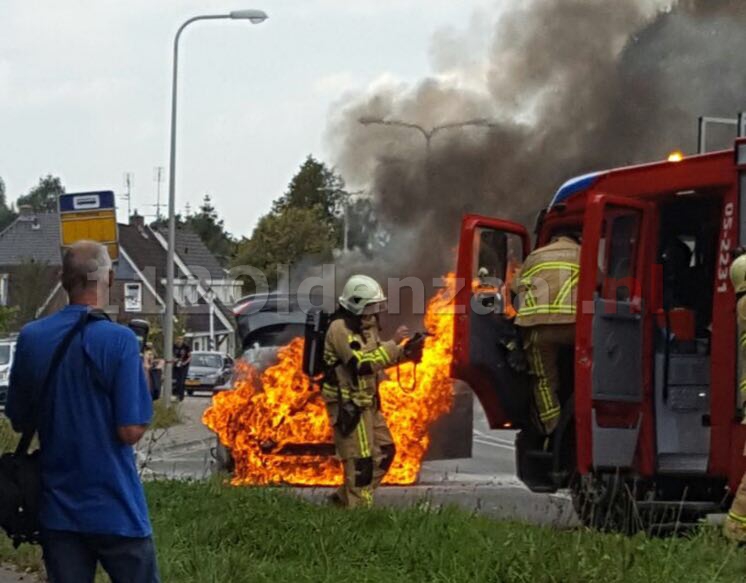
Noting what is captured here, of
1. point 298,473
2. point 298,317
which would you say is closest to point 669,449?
point 298,473

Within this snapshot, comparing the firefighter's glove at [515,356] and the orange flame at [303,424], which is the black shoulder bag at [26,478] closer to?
the firefighter's glove at [515,356]

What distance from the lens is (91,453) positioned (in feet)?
15.5

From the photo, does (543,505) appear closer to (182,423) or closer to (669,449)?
(669,449)

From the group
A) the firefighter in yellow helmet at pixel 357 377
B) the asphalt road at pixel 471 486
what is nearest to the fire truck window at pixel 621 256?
the firefighter in yellow helmet at pixel 357 377

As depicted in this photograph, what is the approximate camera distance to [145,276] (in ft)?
222

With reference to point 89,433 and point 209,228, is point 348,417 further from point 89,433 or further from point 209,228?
point 209,228

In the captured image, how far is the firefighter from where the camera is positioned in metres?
9.49

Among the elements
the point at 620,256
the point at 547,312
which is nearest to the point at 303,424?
the point at 547,312

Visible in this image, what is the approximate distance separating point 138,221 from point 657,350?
72.8 metres

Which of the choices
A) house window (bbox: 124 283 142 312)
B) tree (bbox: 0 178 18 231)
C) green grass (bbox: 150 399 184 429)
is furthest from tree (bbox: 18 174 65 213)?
green grass (bbox: 150 399 184 429)

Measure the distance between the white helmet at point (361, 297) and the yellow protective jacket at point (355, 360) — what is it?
106 mm

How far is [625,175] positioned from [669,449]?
1.81m

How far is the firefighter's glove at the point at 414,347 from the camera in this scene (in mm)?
9547

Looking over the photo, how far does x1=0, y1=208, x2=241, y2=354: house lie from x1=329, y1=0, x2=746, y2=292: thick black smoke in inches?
1059
